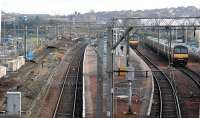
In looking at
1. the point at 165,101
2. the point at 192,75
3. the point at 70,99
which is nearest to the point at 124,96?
the point at 165,101

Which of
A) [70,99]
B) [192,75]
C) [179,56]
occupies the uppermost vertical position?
[179,56]

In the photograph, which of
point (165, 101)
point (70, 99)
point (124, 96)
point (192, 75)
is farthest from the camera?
point (192, 75)

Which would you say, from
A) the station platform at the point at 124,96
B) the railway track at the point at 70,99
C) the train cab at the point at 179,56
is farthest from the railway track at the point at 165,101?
the train cab at the point at 179,56

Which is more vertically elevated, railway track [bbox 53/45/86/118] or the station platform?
the station platform

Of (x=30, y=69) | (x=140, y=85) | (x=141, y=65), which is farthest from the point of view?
(x=30, y=69)

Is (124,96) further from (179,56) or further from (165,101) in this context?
(179,56)

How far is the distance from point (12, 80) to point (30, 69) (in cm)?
880

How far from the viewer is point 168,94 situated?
90.5 ft

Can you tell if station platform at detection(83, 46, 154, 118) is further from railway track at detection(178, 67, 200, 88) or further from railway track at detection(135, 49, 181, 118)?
railway track at detection(178, 67, 200, 88)

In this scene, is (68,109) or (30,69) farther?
(30,69)

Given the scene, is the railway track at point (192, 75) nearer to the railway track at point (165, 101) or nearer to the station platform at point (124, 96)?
the railway track at point (165, 101)

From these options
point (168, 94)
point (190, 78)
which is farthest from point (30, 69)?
point (168, 94)

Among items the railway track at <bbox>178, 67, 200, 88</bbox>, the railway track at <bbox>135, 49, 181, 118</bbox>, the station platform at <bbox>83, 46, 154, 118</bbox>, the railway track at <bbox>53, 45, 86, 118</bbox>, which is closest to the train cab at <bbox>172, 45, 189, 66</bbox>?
the railway track at <bbox>178, 67, 200, 88</bbox>

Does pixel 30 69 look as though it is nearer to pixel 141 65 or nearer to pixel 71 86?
pixel 141 65
